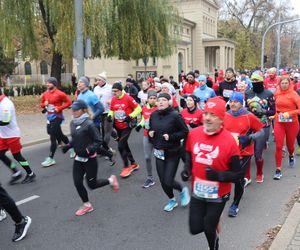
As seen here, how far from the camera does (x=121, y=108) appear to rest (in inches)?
279

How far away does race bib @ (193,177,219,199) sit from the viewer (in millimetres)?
3395

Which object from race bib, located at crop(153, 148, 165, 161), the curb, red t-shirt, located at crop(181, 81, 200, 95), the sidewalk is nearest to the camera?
the curb

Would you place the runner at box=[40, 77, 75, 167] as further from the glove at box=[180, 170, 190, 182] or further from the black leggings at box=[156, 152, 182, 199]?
the glove at box=[180, 170, 190, 182]

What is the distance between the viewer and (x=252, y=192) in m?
6.04

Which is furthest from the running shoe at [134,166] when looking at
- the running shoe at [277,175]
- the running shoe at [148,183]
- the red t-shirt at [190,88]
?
the red t-shirt at [190,88]

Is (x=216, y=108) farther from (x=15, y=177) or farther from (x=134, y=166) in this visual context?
(x=15, y=177)

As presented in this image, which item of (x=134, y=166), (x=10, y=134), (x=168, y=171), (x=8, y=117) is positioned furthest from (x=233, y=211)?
(x=10, y=134)

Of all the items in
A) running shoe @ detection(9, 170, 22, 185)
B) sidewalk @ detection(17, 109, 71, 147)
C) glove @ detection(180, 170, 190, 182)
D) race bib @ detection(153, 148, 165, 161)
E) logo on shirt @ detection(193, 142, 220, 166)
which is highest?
logo on shirt @ detection(193, 142, 220, 166)

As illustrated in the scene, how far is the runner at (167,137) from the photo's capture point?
502 centimetres

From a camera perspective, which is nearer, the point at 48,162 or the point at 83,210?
the point at 83,210

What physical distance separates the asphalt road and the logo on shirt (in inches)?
50.6

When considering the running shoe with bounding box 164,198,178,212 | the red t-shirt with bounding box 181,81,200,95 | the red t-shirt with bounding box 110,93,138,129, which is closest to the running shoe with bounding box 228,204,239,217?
the running shoe with bounding box 164,198,178,212

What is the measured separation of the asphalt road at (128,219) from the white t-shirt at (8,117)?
0.97m

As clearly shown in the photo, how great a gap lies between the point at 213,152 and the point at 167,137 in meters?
1.67
